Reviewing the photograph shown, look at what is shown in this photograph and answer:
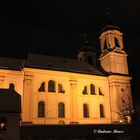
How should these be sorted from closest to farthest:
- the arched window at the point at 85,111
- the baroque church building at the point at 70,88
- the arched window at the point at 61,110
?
the baroque church building at the point at 70,88 → the arched window at the point at 61,110 → the arched window at the point at 85,111

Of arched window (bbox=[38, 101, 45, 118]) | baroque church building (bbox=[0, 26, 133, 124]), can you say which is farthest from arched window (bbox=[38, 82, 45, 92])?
arched window (bbox=[38, 101, 45, 118])

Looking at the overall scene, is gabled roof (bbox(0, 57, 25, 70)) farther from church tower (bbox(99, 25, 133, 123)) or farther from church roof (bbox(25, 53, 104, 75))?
church tower (bbox(99, 25, 133, 123))

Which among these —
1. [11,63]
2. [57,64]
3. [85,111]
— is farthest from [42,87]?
[85,111]

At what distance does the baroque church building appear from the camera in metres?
41.9

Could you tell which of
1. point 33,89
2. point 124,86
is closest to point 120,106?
point 124,86

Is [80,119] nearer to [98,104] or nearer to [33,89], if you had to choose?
[98,104]

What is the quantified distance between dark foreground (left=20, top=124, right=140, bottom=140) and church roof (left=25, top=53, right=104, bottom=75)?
43.1 ft

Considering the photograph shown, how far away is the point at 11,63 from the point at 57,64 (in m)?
8.74

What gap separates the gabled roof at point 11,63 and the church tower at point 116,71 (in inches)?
694

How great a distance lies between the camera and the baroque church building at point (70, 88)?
137 ft

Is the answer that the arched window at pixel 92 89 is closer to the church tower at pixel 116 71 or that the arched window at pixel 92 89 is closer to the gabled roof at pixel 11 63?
the church tower at pixel 116 71

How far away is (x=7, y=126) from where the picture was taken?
93.5 ft

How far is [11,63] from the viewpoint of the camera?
45.5 meters

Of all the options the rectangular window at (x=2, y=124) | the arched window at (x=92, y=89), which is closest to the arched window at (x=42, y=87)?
the arched window at (x=92, y=89)
